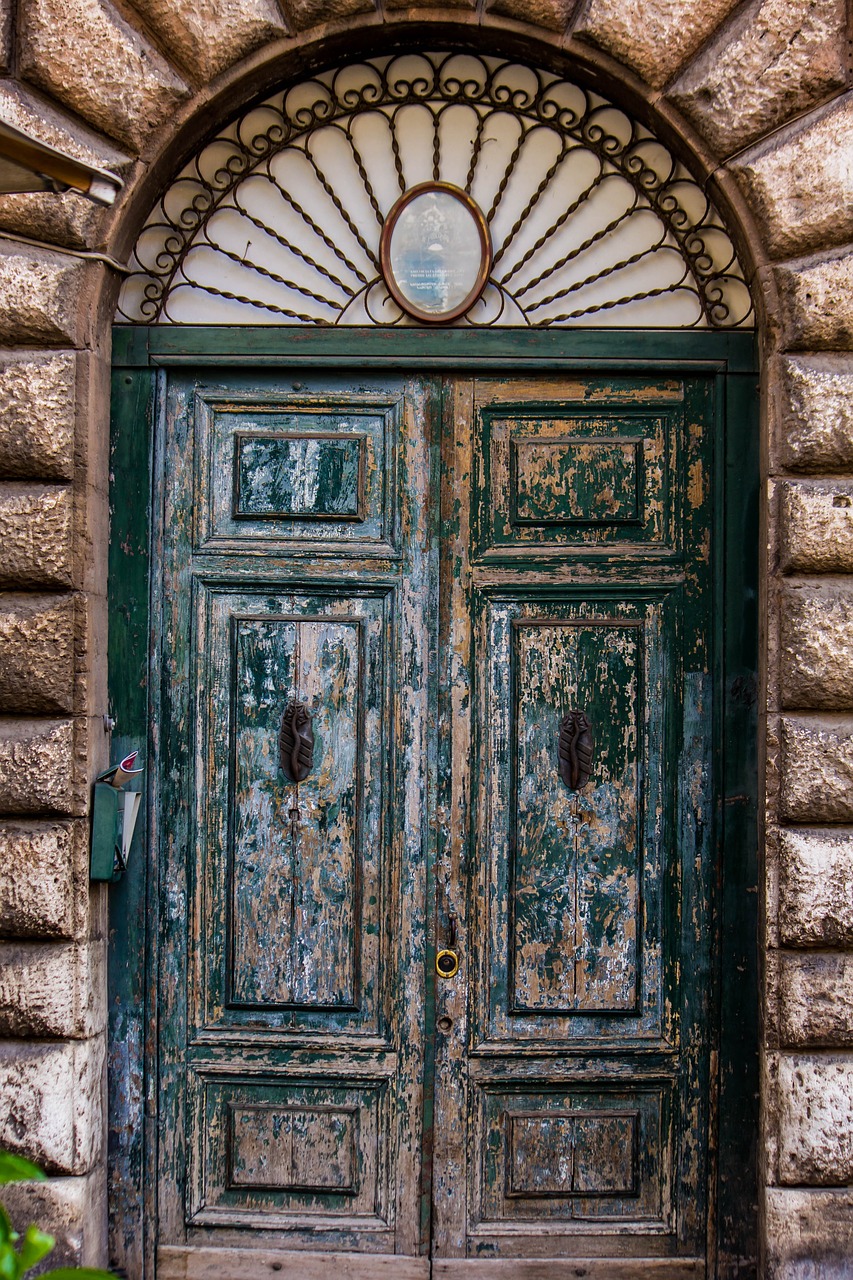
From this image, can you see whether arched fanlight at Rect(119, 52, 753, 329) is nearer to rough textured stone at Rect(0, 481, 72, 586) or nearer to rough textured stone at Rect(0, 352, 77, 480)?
rough textured stone at Rect(0, 352, 77, 480)

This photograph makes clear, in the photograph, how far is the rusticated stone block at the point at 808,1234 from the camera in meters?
2.70

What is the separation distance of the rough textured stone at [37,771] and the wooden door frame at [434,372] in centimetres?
22

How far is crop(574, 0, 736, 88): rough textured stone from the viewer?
2.78m

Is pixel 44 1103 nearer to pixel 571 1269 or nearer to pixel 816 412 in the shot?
pixel 571 1269

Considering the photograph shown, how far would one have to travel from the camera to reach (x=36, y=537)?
2797 millimetres

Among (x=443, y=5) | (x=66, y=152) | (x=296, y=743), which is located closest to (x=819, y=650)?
(x=296, y=743)

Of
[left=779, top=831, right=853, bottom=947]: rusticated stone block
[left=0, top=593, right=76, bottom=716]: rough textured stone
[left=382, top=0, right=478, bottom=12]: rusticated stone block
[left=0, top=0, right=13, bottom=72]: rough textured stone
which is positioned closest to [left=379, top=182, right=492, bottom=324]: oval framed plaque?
[left=382, top=0, right=478, bottom=12]: rusticated stone block

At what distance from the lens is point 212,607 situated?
3045 mm

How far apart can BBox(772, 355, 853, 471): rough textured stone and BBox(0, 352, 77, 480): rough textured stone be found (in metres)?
2.10

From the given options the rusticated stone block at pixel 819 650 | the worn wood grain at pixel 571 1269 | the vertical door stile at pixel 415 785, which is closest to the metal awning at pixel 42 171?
the vertical door stile at pixel 415 785

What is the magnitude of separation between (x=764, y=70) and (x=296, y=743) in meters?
2.42

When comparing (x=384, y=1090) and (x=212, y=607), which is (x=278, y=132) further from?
(x=384, y=1090)

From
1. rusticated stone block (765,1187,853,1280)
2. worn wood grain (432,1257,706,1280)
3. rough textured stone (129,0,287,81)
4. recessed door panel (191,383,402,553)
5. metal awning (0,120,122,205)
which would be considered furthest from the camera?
recessed door panel (191,383,402,553)

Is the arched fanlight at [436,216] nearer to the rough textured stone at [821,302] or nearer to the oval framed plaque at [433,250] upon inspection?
the oval framed plaque at [433,250]
